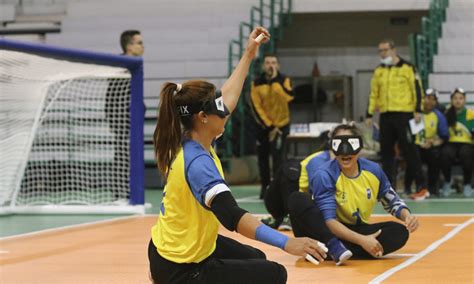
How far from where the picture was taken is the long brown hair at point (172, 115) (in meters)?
4.07

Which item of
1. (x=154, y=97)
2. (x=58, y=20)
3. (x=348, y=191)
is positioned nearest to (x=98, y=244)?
(x=348, y=191)

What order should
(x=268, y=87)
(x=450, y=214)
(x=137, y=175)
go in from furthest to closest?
(x=268, y=87), (x=137, y=175), (x=450, y=214)

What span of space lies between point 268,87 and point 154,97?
5.50 meters

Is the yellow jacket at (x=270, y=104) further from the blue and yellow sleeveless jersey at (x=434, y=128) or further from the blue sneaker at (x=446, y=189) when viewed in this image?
the blue sneaker at (x=446, y=189)

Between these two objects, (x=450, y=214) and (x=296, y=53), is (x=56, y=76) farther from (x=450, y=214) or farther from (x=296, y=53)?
(x=296, y=53)

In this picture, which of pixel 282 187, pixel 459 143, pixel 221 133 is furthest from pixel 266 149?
pixel 221 133

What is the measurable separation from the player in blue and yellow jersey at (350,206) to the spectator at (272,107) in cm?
550

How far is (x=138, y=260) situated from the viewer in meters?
6.31

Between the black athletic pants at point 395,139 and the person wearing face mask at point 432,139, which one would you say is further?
the person wearing face mask at point 432,139

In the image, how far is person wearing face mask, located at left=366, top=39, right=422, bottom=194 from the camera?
11.7m

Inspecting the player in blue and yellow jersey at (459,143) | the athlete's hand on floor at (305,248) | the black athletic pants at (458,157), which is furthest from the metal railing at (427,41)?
the athlete's hand on floor at (305,248)

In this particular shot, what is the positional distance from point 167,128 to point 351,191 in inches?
90.1

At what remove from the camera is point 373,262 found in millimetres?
6008

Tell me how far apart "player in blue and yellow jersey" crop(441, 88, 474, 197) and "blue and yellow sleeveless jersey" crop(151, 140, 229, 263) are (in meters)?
8.73
